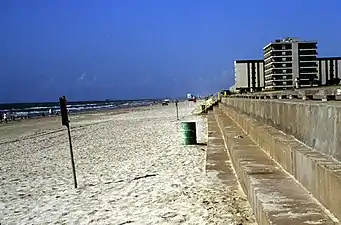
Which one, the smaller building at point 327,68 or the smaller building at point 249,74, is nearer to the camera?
the smaller building at point 327,68

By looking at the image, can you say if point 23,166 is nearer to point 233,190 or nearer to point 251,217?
point 233,190

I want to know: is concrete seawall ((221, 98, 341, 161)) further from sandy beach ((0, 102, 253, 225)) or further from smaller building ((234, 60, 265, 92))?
smaller building ((234, 60, 265, 92))

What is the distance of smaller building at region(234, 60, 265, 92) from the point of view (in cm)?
8435

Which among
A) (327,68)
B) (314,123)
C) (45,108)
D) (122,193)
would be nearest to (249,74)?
(327,68)

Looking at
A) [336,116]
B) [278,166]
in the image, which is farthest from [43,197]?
[336,116]

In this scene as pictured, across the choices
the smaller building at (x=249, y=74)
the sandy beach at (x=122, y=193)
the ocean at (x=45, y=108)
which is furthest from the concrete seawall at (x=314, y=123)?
the smaller building at (x=249, y=74)

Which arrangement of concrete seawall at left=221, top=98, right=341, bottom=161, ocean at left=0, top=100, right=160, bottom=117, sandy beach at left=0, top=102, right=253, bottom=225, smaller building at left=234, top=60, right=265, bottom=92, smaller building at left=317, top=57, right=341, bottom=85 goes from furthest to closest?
smaller building at left=234, top=60, right=265, bottom=92, ocean at left=0, top=100, right=160, bottom=117, smaller building at left=317, top=57, right=341, bottom=85, sandy beach at left=0, top=102, right=253, bottom=225, concrete seawall at left=221, top=98, right=341, bottom=161

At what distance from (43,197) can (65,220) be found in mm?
2094

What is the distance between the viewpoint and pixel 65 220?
6.81m

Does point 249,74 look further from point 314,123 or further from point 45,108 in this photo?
point 314,123

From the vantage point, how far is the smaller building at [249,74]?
8435cm

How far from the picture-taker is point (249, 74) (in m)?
86.3

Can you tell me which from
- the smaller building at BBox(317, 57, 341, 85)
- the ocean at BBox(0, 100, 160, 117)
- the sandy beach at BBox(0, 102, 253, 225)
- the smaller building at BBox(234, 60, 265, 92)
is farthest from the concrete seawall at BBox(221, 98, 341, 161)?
the smaller building at BBox(234, 60, 265, 92)

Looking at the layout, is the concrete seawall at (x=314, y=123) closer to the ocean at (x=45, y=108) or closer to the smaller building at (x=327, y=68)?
the smaller building at (x=327, y=68)
